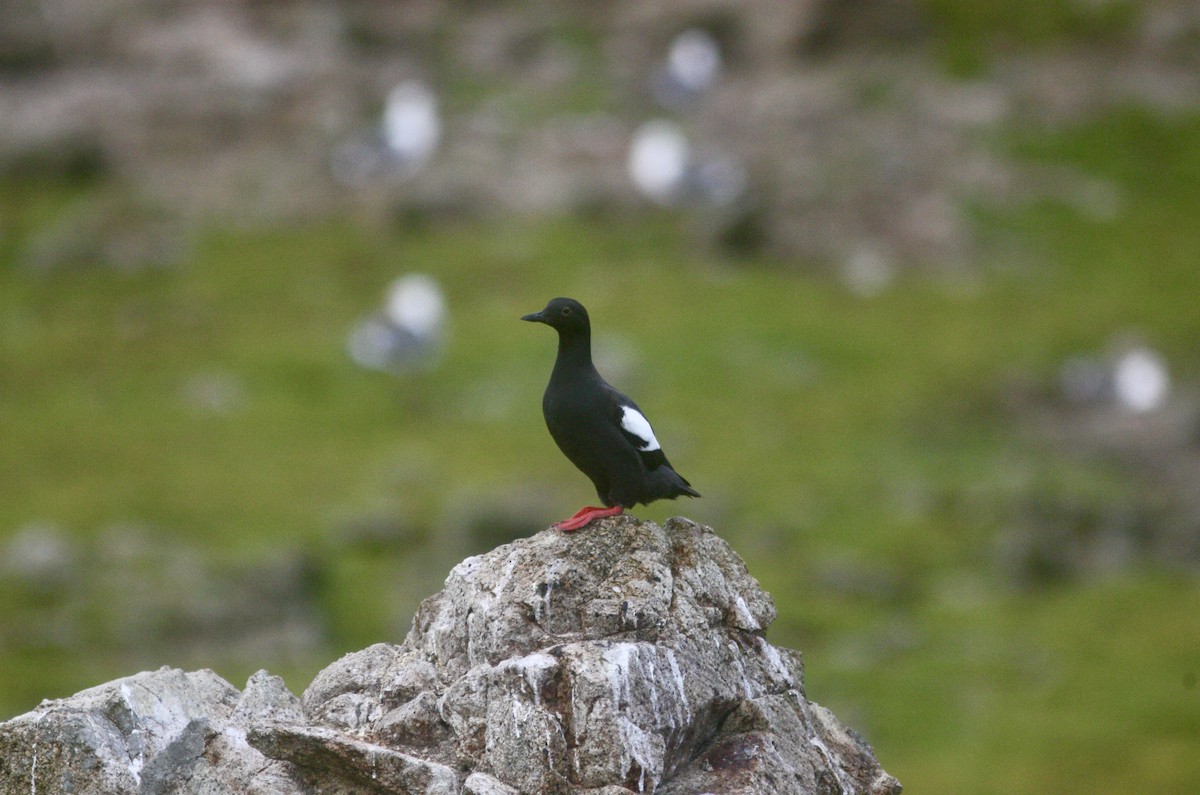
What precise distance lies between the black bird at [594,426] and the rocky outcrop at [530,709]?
418mm

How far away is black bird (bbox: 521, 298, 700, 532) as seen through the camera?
14703 mm

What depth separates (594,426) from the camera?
1469 cm

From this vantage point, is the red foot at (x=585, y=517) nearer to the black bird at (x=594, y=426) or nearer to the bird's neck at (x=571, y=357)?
the black bird at (x=594, y=426)

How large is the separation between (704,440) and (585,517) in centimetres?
3088

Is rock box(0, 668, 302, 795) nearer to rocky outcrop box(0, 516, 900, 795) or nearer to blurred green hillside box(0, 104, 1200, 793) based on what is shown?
rocky outcrop box(0, 516, 900, 795)

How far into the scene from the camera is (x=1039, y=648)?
35844 mm

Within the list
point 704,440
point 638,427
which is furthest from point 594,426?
point 704,440

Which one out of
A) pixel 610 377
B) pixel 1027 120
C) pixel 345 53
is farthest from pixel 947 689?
pixel 345 53

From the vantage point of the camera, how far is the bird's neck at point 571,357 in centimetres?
1489

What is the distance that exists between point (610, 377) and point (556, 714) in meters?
34.0

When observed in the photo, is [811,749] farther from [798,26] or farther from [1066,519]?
[798,26]

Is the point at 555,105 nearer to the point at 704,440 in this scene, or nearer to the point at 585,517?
the point at 704,440

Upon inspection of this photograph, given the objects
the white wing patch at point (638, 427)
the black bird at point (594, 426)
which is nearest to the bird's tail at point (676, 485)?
the black bird at point (594, 426)

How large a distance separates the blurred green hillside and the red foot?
58.6 ft
